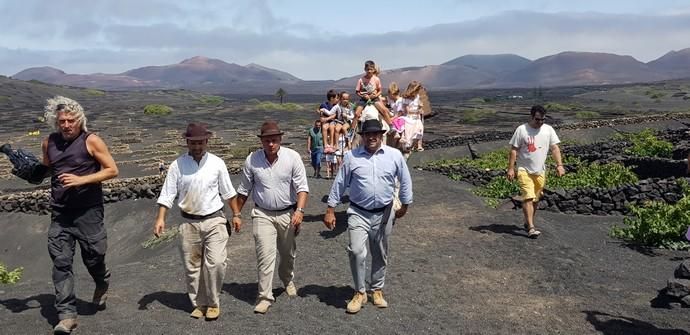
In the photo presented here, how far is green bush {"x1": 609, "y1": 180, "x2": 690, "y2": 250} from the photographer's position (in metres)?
9.58

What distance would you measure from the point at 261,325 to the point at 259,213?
43.6 inches

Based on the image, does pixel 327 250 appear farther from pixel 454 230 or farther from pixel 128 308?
pixel 128 308

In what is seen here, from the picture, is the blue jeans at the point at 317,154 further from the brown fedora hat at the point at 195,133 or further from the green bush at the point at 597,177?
the brown fedora hat at the point at 195,133

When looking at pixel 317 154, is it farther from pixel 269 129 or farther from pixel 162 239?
pixel 269 129

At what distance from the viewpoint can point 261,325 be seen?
5.81 m

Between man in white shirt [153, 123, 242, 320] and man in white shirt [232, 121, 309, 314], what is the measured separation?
304 millimetres

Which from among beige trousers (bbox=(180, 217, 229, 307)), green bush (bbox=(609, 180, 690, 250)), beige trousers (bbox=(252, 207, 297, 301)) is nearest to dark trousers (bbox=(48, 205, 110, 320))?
beige trousers (bbox=(180, 217, 229, 307))

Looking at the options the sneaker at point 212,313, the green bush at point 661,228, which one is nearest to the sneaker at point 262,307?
the sneaker at point 212,313

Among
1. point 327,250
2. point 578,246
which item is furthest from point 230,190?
point 578,246

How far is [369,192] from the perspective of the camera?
5.86 meters

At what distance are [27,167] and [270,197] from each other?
229 cm

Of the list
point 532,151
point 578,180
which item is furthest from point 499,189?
point 532,151

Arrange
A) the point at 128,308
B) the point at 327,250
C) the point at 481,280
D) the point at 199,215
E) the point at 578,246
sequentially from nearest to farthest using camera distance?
the point at 199,215, the point at 128,308, the point at 481,280, the point at 327,250, the point at 578,246

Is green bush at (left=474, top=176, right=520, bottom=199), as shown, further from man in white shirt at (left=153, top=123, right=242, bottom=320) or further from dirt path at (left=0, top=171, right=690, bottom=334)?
man in white shirt at (left=153, top=123, right=242, bottom=320)
